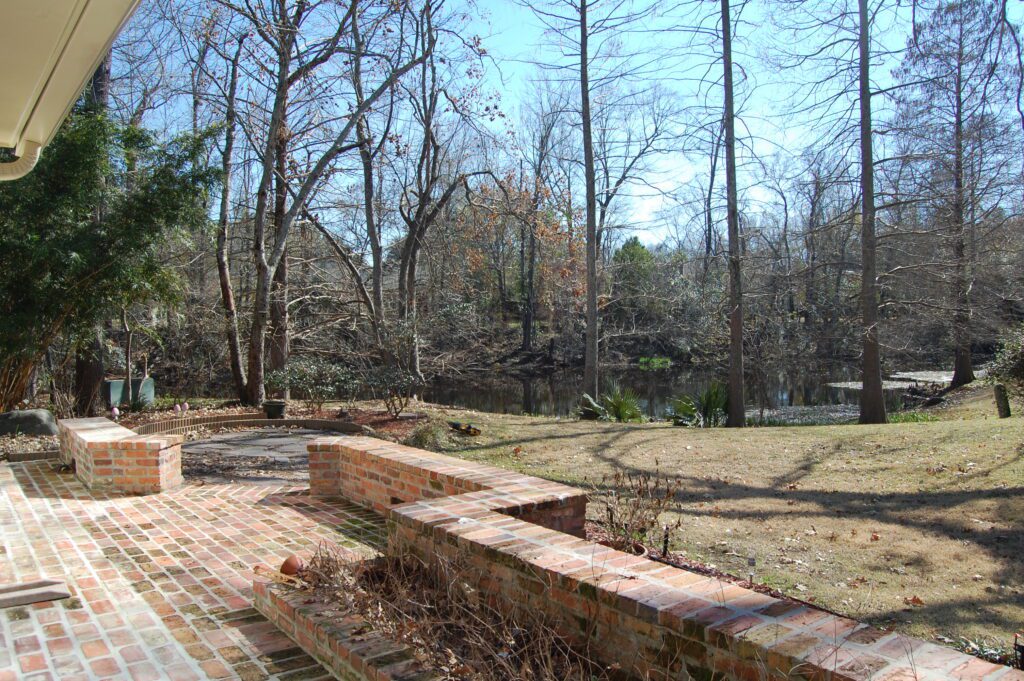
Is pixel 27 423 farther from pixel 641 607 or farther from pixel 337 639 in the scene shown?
pixel 641 607

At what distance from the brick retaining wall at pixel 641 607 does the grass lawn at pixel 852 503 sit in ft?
6.07

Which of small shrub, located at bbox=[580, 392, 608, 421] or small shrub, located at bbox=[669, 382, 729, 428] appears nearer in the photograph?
small shrub, located at bbox=[669, 382, 729, 428]

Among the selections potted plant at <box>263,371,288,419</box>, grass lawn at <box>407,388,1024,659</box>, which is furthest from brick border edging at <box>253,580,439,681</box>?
potted plant at <box>263,371,288,419</box>

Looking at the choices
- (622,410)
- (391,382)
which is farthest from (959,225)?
(391,382)

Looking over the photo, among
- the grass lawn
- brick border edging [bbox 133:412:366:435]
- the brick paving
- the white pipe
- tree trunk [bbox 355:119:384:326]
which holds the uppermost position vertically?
tree trunk [bbox 355:119:384:326]


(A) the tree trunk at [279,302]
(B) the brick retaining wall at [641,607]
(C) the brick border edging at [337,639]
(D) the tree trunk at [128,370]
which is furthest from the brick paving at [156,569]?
(A) the tree trunk at [279,302]

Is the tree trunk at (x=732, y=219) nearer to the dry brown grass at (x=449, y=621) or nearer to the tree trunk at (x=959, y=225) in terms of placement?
the tree trunk at (x=959, y=225)

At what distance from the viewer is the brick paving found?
2.74 m

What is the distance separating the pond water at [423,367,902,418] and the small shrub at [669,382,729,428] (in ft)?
9.65

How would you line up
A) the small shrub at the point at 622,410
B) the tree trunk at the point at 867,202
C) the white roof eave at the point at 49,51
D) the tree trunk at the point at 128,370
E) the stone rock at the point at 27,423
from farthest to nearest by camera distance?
the tree trunk at the point at 128,370
the small shrub at the point at 622,410
the tree trunk at the point at 867,202
the stone rock at the point at 27,423
the white roof eave at the point at 49,51

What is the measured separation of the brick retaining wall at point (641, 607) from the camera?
1729mm

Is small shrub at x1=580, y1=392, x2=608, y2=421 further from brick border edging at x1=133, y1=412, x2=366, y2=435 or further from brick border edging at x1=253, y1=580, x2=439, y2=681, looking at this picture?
brick border edging at x1=253, y1=580, x2=439, y2=681

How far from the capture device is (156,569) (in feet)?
12.4

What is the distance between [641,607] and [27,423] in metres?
9.18
